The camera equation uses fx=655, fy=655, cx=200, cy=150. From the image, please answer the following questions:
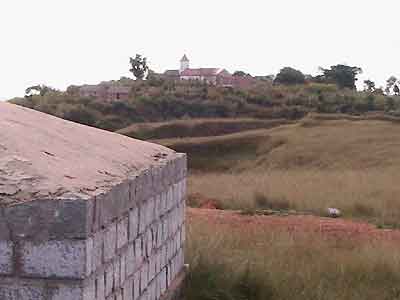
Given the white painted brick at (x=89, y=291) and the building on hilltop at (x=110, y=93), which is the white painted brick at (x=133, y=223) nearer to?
the white painted brick at (x=89, y=291)

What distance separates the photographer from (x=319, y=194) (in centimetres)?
1378

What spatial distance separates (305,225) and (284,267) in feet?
11.5

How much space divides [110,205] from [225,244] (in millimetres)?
4664

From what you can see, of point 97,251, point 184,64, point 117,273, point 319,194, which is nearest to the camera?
point 97,251

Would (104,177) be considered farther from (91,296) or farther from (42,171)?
(91,296)

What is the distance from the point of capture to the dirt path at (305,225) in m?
9.38

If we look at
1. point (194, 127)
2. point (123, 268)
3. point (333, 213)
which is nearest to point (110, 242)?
point (123, 268)

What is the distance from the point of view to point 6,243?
2762mm

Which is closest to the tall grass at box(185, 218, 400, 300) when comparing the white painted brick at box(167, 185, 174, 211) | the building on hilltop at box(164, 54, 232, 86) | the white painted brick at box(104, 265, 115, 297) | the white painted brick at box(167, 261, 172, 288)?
the white painted brick at box(167, 261, 172, 288)

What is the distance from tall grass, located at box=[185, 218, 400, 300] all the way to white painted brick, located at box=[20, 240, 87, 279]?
2.73m

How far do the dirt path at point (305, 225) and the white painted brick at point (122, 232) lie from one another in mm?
5813

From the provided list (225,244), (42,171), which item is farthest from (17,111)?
(225,244)

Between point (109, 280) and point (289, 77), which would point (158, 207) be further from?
point (289, 77)

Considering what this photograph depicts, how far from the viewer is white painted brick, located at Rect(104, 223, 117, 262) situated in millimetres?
3135
